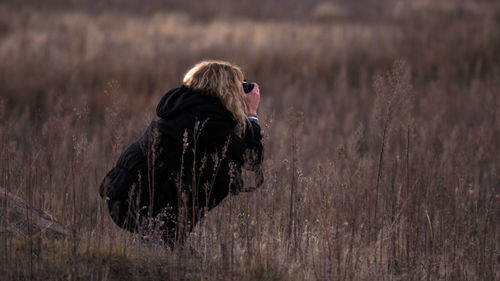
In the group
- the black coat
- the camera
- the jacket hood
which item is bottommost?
the black coat

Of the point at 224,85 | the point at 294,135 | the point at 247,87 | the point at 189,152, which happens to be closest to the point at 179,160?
the point at 189,152

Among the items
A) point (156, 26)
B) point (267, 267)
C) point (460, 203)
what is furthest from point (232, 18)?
point (267, 267)

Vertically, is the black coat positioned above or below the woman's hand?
below

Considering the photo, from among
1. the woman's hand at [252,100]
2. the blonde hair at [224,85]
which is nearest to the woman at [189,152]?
the blonde hair at [224,85]

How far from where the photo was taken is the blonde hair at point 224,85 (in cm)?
399

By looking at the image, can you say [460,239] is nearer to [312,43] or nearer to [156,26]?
[312,43]

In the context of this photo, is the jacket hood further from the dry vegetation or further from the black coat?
the dry vegetation

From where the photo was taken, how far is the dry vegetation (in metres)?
3.90

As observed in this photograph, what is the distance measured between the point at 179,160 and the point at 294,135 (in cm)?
89

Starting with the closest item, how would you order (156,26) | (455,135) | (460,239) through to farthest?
(460,239), (455,135), (156,26)

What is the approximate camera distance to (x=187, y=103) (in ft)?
12.9

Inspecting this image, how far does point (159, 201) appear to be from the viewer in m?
4.06

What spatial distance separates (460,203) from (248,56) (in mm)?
8503

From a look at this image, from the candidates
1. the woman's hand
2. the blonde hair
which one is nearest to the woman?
the blonde hair
